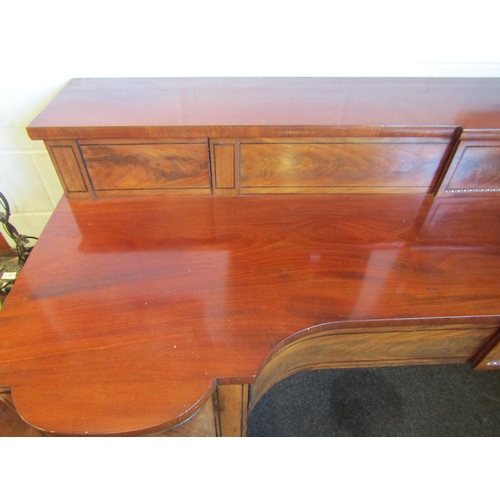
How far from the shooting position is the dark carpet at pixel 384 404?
109cm

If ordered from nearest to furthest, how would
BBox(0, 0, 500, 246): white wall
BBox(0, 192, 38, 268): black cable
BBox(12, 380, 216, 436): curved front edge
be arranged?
BBox(12, 380, 216, 436): curved front edge
BBox(0, 0, 500, 246): white wall
BBox(0, 192, 38, 268): black cable

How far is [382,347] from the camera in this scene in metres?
0.77

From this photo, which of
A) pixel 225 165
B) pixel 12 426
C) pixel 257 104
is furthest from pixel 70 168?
pixel 12 426

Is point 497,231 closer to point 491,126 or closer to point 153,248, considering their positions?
point 491,126

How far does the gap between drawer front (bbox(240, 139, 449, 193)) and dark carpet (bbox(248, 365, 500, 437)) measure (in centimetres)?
72

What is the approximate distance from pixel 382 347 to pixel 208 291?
0.44 meters

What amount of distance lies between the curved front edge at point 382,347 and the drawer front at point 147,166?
1.51 feet

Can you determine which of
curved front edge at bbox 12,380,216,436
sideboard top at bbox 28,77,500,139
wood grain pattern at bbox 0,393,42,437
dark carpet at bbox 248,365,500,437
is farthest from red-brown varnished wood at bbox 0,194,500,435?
dark carpet at bbox 248,365,500,437

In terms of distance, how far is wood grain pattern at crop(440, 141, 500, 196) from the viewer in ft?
2.62

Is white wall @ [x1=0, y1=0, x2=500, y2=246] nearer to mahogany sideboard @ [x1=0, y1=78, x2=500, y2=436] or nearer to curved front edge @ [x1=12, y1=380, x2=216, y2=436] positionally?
mahogany sideboard @ [x1=0, y1=78, x2=500, y2=436]

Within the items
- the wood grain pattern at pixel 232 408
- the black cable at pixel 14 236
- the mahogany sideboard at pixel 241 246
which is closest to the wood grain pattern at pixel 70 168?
the mahogany sideboard at pixel 241 246

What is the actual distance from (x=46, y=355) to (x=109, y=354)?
0.10 m

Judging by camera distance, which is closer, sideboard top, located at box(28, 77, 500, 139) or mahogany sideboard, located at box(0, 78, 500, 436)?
mahogany sideboard, located at box(0, 78, 500, 436)
